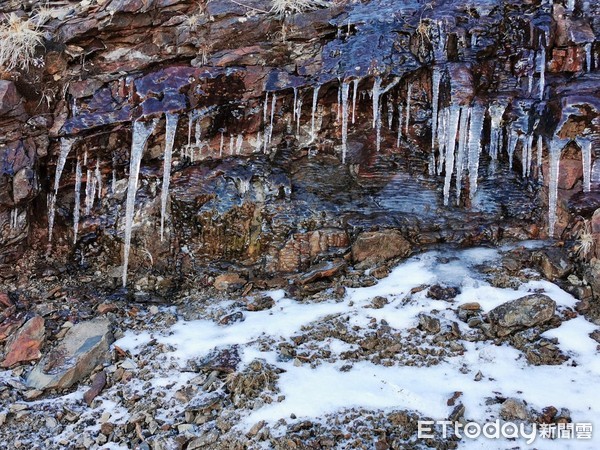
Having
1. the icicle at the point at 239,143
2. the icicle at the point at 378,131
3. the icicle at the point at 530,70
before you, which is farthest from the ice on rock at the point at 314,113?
the icicle at the point at 530,70

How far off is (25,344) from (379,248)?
428 cm

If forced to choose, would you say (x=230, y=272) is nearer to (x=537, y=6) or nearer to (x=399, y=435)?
(x=399, y=435)

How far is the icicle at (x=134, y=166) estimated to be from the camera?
5863mm

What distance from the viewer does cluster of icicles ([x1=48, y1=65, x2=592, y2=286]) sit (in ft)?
19.1

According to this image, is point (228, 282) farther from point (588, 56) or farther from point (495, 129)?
point (588, 56)

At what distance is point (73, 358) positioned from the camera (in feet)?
14.7

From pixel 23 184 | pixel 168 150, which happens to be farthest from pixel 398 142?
pixel 23 184

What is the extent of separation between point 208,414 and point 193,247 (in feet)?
9.91

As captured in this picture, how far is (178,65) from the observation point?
20.3 ft

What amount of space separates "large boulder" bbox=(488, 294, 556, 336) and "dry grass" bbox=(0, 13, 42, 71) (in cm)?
Result: 662

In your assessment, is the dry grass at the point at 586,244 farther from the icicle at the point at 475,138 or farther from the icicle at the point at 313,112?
the icicle at the point at 313,112

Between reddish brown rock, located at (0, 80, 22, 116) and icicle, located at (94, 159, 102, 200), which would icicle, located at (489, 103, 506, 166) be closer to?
icicle, located at (94, 159, 102, 200)

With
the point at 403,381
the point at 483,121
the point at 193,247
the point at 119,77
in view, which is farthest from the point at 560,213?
the point at 119,77

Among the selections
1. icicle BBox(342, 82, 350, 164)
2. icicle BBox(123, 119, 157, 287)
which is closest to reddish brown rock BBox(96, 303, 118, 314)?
icicle BBox(123, 119, 157, 287)
